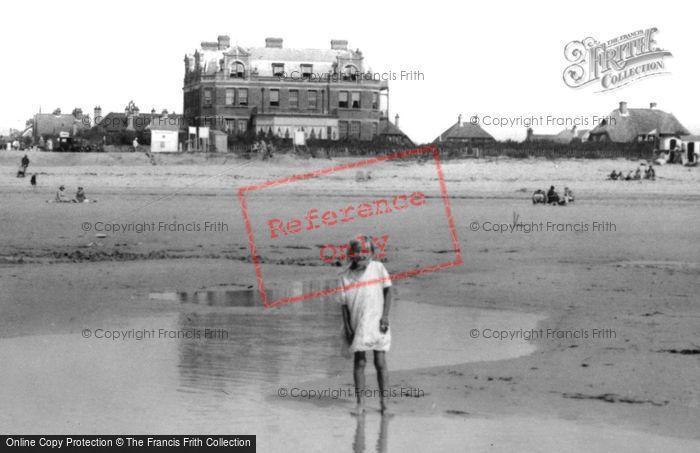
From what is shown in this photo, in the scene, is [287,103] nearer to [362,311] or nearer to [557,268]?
[557,268]

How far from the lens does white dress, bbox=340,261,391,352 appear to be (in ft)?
30.3

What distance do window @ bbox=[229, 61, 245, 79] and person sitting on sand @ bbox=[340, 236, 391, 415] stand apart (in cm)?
5968

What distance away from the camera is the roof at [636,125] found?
7538cm

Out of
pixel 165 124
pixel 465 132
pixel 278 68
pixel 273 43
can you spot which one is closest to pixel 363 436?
pixel 165 124

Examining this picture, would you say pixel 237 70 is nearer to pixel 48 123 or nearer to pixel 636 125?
pixel 636 125

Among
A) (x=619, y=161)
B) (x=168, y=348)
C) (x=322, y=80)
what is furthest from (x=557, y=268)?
(x=322, y=80)

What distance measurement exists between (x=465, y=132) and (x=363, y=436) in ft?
240

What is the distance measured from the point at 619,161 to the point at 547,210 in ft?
66.4

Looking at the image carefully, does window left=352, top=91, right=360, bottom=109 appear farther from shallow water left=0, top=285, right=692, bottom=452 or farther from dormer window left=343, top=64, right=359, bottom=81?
shallow water left=0, top=285, right=692, bottom=452

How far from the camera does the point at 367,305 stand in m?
9.24

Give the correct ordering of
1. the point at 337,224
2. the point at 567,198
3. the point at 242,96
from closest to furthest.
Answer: the point at 337,224 < the point at 567,198 < the point at 242,96

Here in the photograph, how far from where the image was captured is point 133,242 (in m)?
24.5

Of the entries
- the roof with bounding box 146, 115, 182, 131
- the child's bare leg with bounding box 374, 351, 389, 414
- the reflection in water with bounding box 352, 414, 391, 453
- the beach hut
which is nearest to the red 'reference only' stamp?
the child's bare leg with bounding box 374, 351, 389, 414

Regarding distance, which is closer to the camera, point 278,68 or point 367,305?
point 367,305
